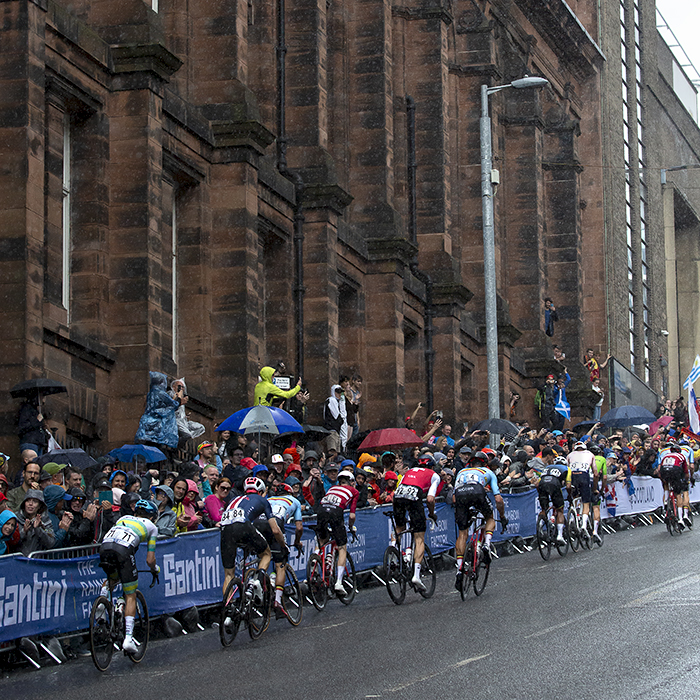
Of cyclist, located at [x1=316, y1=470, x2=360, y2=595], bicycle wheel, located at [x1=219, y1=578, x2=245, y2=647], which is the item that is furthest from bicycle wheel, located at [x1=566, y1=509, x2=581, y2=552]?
bicycle wheel, located at [x1=219, y1=578, x2=245, y2=647]

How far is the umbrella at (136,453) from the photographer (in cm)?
1972

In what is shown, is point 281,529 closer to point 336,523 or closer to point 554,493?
point 336,523

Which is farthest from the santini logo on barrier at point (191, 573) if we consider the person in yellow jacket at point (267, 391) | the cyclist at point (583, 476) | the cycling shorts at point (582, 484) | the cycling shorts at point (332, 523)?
the cycling shorts at point (582, 484)

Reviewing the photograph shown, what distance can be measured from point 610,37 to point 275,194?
36549mm

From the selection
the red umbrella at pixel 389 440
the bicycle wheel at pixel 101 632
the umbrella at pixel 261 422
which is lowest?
the bicycle wheel at pixel 101 632

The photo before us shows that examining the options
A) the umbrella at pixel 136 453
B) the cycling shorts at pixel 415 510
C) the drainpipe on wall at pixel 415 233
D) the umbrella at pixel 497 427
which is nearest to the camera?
the cycling shorts at pixel 415 510

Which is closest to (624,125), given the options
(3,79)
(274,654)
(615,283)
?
(615,283)

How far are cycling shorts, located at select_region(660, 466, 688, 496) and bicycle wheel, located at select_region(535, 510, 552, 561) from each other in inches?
180

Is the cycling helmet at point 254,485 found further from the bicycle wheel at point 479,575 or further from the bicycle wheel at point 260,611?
the bicycle wheel at point 479,575

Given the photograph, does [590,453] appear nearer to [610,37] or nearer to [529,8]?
[529,8]

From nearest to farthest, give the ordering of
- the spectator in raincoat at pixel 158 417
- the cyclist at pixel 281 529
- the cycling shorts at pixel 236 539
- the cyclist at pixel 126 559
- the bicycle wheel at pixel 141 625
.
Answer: the cyclist at pixel 126 559
the bicycle wheel at pixel 141 625
the cycling shorts at pixel 236 539
the cyclist at pixel 281 529
the spectator in raincoat at pixel 158 417

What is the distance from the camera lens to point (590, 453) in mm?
26344

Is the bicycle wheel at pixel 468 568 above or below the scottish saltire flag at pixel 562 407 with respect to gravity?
below

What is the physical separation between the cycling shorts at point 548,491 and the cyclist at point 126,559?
1092 cm
